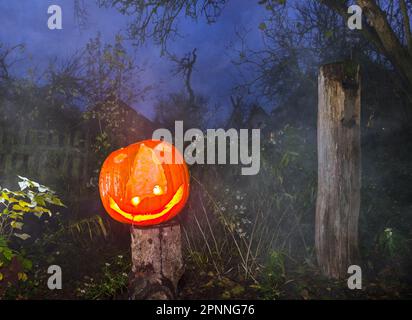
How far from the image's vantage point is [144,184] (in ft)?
11.1

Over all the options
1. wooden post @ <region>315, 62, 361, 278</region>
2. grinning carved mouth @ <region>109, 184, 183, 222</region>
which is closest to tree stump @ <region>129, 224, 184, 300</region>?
grinning carved mouth @ <region>109, 184, 183, 222</region>

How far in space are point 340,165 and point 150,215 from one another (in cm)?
194

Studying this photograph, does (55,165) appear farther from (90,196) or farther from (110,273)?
(110,273)

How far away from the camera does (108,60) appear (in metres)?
7.97

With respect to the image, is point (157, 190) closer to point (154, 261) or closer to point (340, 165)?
point (154, 261)

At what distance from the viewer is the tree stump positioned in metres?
3.40

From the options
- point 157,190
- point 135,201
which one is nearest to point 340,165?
point 157,190

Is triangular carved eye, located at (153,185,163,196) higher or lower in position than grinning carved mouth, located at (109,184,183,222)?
higher

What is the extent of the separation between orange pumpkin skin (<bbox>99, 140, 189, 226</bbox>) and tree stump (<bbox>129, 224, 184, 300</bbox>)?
0.43ft

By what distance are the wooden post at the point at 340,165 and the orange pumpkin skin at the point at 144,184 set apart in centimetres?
150

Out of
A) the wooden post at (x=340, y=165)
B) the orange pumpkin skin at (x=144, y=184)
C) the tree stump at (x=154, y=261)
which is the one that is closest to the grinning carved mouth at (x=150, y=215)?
the orange pumpkin skin at (x=144, y=184)

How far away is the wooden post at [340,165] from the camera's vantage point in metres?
3.75

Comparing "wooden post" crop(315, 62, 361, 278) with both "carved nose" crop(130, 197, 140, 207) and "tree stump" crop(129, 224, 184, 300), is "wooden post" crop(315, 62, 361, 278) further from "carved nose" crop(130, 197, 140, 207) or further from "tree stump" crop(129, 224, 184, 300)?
"carved nose" crop(130, 197, 140, 207)

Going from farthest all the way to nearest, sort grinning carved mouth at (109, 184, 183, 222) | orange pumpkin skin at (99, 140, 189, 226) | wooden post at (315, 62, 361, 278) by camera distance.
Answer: wooden post at (315, 62, 361, 278) < grinning carved mouth at (109, 184, 183, 222) < orange pumpkin skin at (99, 140, 189, 226)
